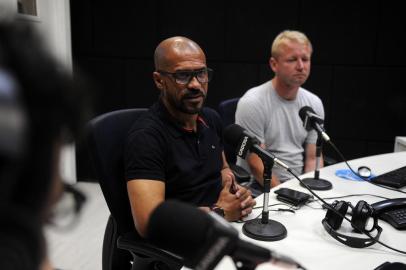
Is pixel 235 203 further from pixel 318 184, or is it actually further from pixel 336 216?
pixel 318 184

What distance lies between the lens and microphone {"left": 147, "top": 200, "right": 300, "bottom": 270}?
0.48 metres

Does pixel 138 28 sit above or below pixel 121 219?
above

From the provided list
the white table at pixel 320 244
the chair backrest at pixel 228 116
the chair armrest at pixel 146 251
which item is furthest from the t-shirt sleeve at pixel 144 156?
the chair backrest at pixel 228 116

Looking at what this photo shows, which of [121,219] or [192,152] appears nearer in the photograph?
[121,219]

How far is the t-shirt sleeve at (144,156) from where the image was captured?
1207 mm

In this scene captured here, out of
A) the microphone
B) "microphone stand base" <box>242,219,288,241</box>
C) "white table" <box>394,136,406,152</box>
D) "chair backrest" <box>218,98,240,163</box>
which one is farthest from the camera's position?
"white table" <box>394,136,406,152</box>

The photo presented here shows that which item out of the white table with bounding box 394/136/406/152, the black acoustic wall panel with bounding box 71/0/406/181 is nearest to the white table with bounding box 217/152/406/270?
the white table with bounding box 394/136/406/152

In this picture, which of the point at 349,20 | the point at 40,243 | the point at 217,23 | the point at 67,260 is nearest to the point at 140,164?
the point at 40,243

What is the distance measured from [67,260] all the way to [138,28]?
192cm

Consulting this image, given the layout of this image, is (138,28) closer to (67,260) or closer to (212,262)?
A: (67,260)

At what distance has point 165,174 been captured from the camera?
1.32m

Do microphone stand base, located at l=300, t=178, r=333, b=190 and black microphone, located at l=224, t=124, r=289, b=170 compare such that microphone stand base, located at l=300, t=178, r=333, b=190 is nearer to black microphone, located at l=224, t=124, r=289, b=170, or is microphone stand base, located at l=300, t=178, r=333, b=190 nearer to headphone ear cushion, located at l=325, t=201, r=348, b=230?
headphone ear cushion, located at l=325, t=201, r=348, b=230

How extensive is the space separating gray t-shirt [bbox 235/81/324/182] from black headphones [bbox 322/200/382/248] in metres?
0.89

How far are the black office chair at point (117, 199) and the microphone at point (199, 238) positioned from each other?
592 mm
